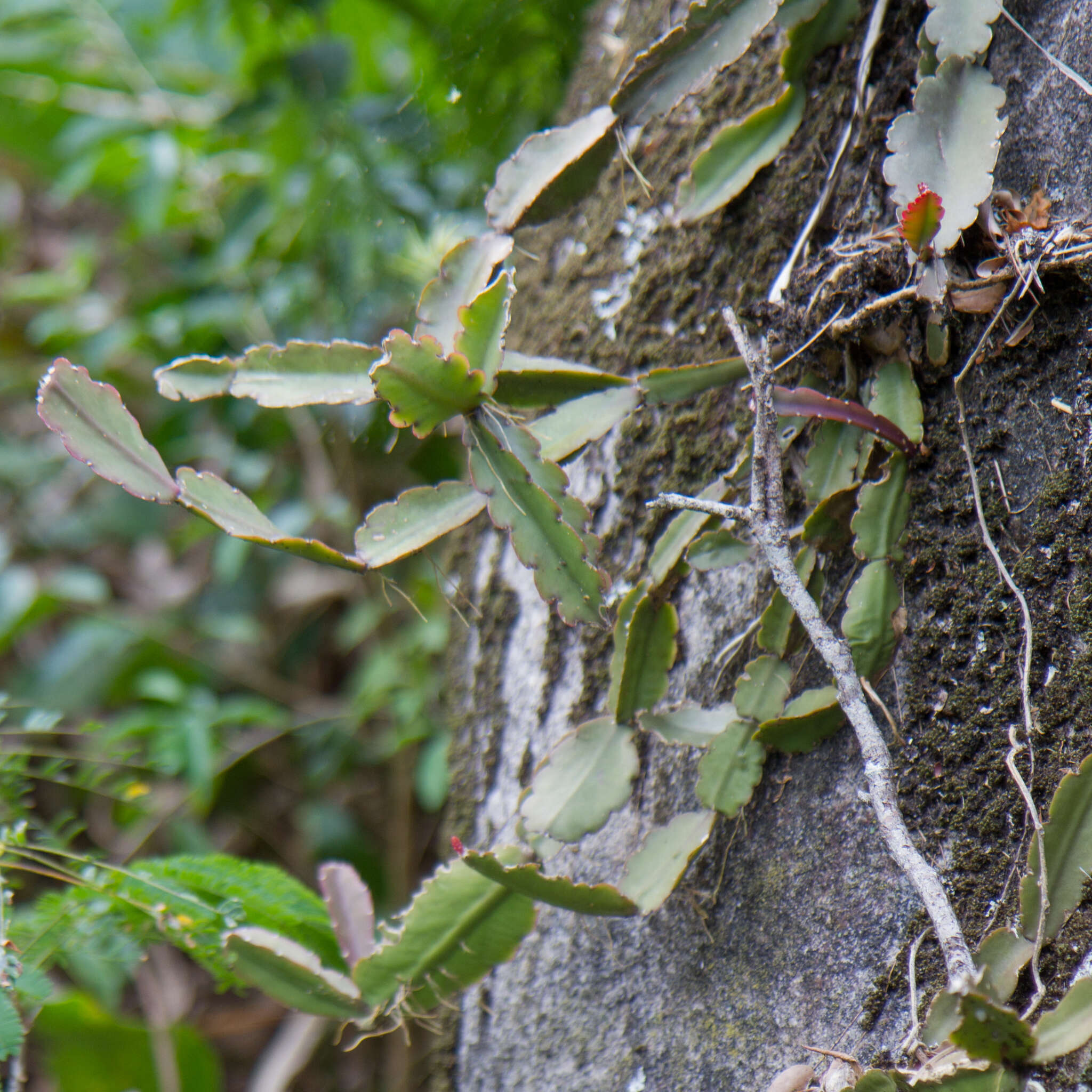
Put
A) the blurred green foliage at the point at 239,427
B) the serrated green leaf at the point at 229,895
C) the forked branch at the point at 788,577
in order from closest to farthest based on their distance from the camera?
the forked branch at the point at 788,577, the serrated green leaf at the point at 229,895, the blurred green foliage at the point at 239,427

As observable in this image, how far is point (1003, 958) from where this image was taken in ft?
1.65

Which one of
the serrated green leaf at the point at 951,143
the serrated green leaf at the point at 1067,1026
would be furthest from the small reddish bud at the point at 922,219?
the serrated green leaf at the point at 1067,1026

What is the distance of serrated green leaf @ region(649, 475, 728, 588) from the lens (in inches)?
28.1

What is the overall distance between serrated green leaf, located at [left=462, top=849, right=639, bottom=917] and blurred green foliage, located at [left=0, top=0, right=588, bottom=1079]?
19.9 inches

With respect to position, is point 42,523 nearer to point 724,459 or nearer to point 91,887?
point 91,887

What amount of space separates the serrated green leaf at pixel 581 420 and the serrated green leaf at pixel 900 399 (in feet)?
0.59

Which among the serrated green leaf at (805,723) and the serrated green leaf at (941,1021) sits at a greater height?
the serrated green leaf at (805,723)

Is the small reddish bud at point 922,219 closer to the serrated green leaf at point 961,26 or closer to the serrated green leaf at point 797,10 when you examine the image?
the serrated green leaf at point 961,26

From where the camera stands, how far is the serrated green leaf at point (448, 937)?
2.32 ft

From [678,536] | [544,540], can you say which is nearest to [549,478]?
[544,540]

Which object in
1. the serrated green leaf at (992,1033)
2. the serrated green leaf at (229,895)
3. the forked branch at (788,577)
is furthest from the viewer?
the serrated green leaf at (229,895)

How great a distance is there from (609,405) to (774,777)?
0.32 m

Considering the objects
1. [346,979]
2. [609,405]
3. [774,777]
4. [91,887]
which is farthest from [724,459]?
[91,887]

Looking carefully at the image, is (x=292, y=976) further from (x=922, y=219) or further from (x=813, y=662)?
(x=922, y=219)
